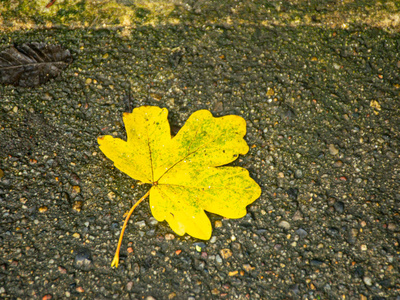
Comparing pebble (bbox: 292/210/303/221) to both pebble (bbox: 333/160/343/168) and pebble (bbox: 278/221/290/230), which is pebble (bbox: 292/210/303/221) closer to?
pebble (bbox: 278/221/290/230)

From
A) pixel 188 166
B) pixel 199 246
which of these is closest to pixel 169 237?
pixel 199 246

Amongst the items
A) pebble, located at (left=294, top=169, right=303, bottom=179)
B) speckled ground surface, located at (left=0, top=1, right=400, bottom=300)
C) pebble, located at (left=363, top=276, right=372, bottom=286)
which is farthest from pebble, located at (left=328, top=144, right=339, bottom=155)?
pebble, located at (left=363, top=276, right=372, bottom=286)

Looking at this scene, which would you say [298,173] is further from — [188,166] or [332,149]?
[188,166]

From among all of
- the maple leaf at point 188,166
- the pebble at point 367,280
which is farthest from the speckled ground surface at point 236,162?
the maple leaf at point 188,166

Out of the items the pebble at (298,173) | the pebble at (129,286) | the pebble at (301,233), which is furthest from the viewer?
the pebble at (298,173)

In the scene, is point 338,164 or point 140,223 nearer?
point 140,223

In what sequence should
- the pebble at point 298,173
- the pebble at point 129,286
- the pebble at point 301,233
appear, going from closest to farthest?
the pebble at point 129,286 < the pebble at point 301,233 < the pebble at point 298,173

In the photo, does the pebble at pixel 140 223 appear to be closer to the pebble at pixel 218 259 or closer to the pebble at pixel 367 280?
the pebble at pixel 218 259

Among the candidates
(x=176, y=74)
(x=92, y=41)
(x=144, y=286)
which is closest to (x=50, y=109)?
(x=92, y=41)
